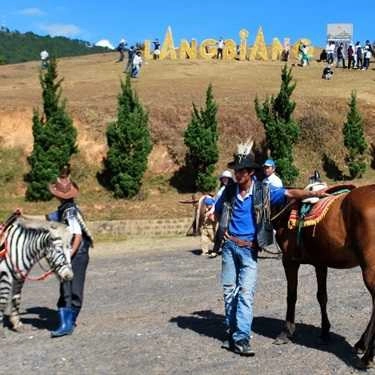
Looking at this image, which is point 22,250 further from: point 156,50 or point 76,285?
point 156,50

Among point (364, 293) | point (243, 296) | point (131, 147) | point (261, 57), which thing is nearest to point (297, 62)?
point (261, 57)

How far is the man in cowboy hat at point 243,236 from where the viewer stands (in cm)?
714

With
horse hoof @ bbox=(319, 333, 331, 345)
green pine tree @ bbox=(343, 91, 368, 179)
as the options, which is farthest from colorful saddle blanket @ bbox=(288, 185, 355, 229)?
green pine tree @ bbox=(343, 91, 368, 179)

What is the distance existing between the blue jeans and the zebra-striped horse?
76.0 inches

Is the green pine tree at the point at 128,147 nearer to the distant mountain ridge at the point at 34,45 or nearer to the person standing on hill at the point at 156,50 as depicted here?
the person standing on hill at the point at 156,50

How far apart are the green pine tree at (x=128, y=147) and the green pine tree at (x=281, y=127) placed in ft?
16.9

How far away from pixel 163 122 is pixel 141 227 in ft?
32.0

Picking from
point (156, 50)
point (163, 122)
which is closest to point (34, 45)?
point (156, 50)

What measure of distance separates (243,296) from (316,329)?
1532 millimetres

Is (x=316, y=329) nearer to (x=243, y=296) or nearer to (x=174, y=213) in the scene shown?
(x=243, y=296)

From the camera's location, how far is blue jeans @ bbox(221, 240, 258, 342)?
23.4ft

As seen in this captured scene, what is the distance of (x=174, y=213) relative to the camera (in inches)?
913

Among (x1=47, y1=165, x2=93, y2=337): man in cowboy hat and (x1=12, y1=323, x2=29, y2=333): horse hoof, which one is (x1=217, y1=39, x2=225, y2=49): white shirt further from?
(x1=12, y1=323, x2=29, y2=333): horse hoof

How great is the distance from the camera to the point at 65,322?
818 centimetres
